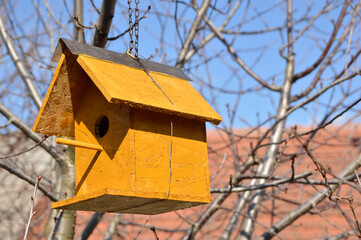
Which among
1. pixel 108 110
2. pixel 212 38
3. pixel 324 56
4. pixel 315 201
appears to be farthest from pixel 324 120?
pixel 108 110

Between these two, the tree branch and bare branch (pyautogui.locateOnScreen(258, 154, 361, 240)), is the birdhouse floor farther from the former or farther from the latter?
the tree branch

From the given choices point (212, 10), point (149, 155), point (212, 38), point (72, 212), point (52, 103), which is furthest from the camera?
point (212, 38)

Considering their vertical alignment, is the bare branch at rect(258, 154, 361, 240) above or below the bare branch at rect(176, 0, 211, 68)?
below

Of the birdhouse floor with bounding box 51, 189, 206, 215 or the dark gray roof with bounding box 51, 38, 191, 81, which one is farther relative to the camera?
the dark gray roof with bounding box 51, 38, 191, 81

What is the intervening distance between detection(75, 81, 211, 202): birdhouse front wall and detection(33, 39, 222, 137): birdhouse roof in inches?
3.6

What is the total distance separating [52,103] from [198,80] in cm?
285

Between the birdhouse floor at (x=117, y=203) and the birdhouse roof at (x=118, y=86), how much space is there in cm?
39

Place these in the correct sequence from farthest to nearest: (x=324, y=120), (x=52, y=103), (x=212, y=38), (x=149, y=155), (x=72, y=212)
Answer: (x=212, y=38) < (x=324, y=120) < (x=72, y=212) < (x=52, y=103) < (x=149, y=155)

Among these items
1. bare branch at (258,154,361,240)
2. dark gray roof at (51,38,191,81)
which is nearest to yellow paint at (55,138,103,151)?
dark gray roof at (51,38,191,81)

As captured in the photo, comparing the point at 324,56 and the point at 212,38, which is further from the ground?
the point at 212,38

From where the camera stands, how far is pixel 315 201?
379 cm

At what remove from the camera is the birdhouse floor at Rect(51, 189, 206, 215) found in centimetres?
208

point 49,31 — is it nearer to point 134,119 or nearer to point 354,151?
point 134,119

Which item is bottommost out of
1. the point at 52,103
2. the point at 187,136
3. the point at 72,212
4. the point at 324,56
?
the point at 72,212
